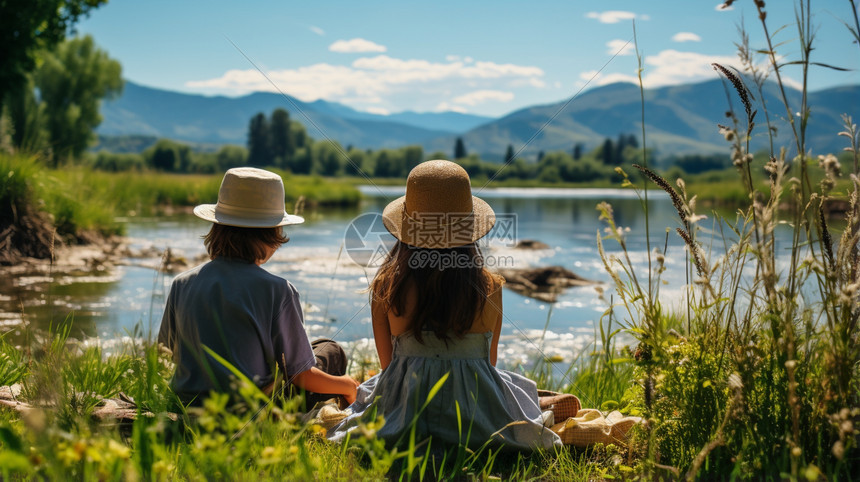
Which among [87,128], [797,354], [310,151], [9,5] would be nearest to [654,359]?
[797,354]

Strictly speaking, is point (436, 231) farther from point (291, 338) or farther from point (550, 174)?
point (550, 174)

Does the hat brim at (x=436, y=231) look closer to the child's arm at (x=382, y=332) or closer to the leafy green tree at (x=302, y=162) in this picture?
the child's arm at (x=382, y=332)

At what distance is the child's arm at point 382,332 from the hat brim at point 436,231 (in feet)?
1.03

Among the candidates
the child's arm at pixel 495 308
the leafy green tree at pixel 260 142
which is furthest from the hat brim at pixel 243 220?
the leafy green tree at pixel 260 142

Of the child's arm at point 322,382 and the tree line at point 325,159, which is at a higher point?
the tree line at point 325,159

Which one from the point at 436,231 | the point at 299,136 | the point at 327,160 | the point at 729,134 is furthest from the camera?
the point at 299,136

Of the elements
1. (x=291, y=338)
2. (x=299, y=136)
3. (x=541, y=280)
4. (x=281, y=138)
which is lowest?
(x=541, y=280)

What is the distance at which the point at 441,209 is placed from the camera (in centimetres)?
223

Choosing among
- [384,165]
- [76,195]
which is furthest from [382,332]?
[384,165]

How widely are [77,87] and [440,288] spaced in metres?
38.1

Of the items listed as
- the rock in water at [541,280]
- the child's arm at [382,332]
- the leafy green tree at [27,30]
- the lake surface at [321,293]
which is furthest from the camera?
the leafy green tree at [27,30]

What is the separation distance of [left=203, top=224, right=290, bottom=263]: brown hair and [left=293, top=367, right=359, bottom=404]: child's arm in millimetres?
493

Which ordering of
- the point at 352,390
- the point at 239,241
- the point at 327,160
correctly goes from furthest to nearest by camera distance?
the point at 327,160, the point at 352,390, the point at 239,241

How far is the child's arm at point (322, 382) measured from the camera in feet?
7.85
